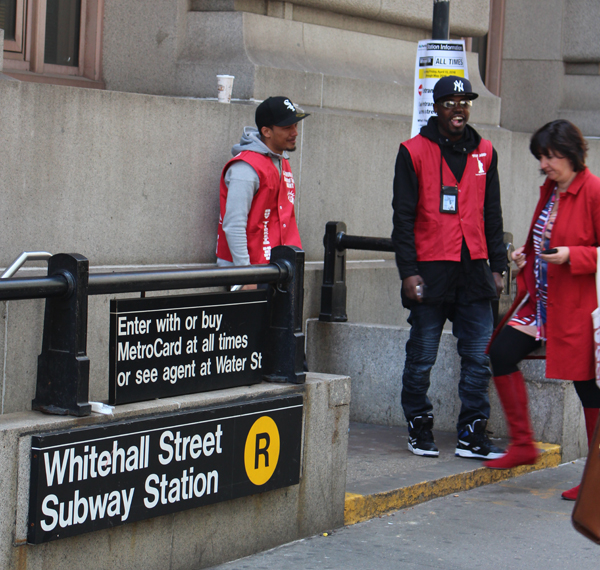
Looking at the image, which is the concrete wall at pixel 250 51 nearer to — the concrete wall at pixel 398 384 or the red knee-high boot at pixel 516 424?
the concrete wall at pixel 398 384

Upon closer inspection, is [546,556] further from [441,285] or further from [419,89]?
[419,89]

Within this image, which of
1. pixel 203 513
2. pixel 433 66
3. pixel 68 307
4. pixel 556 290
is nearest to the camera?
pixel 68 307

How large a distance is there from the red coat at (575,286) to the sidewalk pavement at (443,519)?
826 mm

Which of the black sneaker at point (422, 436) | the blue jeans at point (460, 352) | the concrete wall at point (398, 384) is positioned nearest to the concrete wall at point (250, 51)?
the concrete wall at point (398, 384)

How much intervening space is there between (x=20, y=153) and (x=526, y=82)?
8.36 meters

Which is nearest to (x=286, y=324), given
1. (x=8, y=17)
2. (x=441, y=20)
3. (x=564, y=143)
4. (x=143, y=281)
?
(x=143, y=281)

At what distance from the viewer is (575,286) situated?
16.5 feet

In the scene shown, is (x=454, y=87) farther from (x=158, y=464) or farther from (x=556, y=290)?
(x=158, y=464)

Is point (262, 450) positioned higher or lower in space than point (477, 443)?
higher

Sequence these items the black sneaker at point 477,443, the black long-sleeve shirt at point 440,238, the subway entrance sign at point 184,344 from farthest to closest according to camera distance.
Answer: the black sneaker at point 477,443
the black long-sleeve shirt at point 440,238
the subway entrance sign at point 184,344

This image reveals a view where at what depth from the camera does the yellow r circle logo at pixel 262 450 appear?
4469mm

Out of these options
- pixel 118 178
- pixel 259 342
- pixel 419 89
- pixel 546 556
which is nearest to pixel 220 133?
pixel 118 178

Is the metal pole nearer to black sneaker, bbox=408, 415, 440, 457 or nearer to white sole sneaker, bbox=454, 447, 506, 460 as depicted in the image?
black sneaker, bbox=408, 415, 440, 457

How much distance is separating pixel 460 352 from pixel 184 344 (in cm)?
239
